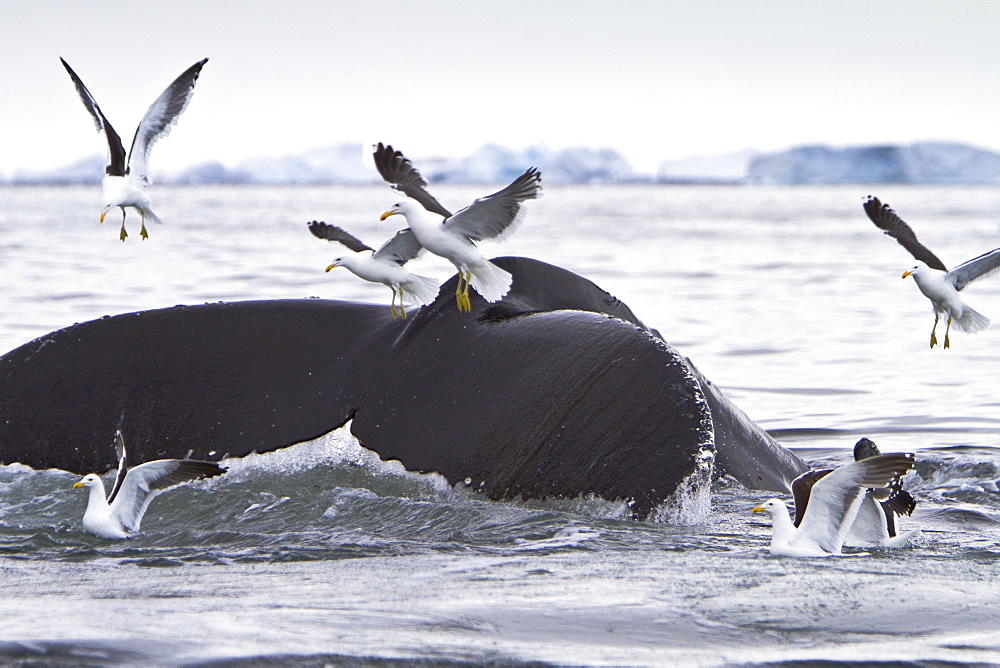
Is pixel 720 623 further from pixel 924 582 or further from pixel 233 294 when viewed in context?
pixel 233 294

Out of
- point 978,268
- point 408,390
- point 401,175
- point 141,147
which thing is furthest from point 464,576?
point 141,147

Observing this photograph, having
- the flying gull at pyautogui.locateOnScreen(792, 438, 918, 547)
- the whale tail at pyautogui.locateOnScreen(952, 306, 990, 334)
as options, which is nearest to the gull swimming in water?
the flying gull at pyautogui.locateOnScreen(792, 438, 918, 547)

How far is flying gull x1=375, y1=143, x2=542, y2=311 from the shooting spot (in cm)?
568

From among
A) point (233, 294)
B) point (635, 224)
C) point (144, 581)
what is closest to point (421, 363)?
point (144, 581)

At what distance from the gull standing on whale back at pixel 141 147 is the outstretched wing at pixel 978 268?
5.20 meters

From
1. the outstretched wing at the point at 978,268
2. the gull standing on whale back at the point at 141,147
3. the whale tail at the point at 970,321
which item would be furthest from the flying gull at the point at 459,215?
the whale tail at the point at 970,321

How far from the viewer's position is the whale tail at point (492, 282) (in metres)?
4.67

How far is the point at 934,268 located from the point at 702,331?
5.38m

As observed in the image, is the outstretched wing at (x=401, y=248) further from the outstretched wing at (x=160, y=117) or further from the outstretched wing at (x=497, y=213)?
the outstretched wing at (x=160, y=117)

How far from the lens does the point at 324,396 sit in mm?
4441

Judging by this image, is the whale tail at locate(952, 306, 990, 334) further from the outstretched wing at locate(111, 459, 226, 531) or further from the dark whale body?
the outstretched wing at locate(111, 459, 226, 531)

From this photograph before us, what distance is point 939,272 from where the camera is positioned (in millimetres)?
8742

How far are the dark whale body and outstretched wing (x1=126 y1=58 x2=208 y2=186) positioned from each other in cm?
546

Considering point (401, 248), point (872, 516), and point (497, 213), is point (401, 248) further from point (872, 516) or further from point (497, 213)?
point (872, 516)
